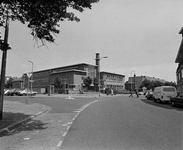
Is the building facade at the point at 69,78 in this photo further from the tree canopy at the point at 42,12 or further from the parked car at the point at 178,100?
the tree canopy at the point at 42,12

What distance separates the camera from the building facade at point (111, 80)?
85188 mm

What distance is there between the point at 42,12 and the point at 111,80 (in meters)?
85.4

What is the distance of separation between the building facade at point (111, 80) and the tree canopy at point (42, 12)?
75624 mm

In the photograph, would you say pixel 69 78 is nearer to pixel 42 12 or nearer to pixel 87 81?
pixel 87 81

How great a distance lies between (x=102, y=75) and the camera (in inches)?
3435

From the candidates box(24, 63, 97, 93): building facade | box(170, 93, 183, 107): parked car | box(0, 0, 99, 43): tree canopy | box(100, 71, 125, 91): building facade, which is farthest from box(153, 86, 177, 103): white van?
box(100, 71, 125, 91): building facade

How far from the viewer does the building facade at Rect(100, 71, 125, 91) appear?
85.2 meters

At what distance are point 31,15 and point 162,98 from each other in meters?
16.8

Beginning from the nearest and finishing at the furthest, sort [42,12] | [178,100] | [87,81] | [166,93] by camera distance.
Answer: [42,12]
[178,100]
[166,93]
[87,81]

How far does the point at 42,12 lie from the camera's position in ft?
24.3

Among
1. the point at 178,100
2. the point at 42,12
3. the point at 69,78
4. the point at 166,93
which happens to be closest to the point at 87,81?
the point at 69,78

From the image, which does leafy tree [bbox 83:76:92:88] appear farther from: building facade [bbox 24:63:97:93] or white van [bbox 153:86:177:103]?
white van [bbox 153:86:177:103]

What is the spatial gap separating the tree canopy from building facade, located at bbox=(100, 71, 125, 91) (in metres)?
75.6

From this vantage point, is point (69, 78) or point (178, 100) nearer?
point (178, 100)
